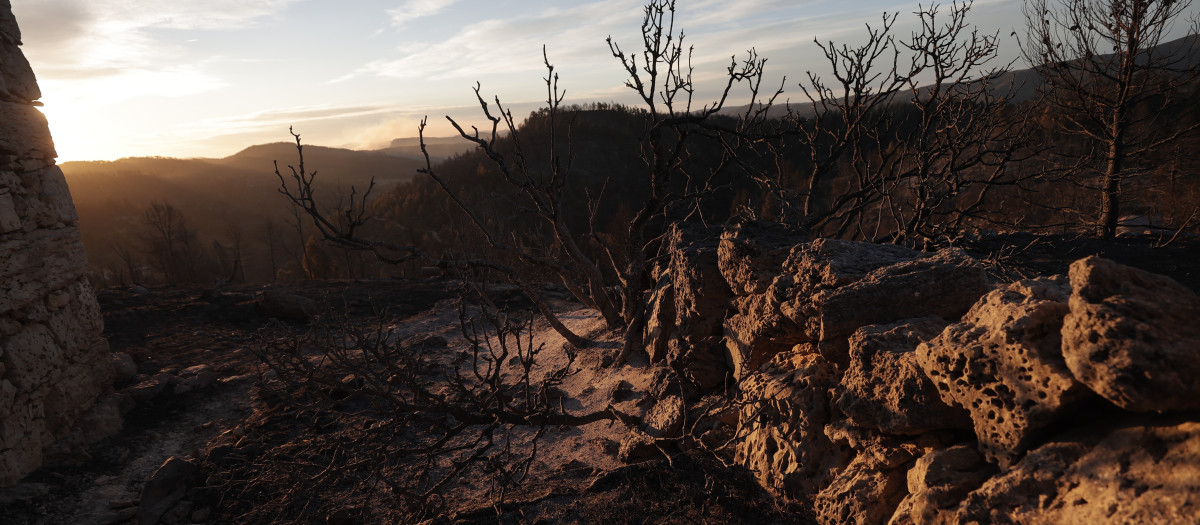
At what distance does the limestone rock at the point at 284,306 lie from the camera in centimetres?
930

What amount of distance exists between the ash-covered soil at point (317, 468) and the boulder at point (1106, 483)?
3.70 ft

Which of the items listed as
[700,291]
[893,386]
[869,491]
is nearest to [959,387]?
[893,386]

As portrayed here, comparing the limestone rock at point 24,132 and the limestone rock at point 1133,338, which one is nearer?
the limestone rock at point 1133,338

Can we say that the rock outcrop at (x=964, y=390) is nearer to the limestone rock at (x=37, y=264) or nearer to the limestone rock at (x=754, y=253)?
the limestone rock at (x=754, y=253)

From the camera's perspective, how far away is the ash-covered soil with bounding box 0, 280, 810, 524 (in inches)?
134

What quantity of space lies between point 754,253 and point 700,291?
714mm

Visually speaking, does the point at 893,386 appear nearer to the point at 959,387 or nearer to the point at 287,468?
the point at 959,387

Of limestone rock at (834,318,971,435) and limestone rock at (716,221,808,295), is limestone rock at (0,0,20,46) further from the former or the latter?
limestone rock at (834,318,971,435)

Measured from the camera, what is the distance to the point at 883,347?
2.68 metres

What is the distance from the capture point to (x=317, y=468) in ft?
14.7

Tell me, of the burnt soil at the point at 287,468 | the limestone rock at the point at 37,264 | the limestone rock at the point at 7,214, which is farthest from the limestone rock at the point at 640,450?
the limestone rock at the point at 7,214

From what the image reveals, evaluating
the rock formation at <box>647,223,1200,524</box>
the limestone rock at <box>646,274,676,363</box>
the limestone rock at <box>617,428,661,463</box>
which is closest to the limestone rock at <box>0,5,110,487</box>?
the limestone rock at <box>617,428,661,463</box>

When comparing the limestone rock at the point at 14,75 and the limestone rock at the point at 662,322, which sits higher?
the limestone rock at the point at 14,75

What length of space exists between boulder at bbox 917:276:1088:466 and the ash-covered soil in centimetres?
113
